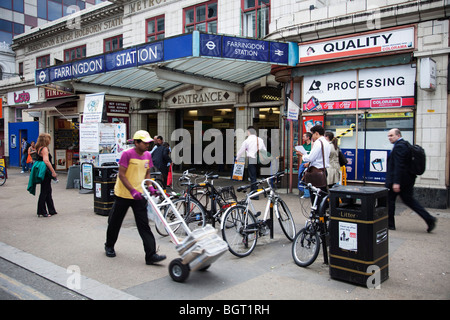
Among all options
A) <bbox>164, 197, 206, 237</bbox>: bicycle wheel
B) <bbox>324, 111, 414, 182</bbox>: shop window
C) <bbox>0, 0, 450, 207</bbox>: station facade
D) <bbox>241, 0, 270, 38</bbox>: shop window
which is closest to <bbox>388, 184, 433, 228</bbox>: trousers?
<bbox>0, 0, 450, 207</bbox>: station facade

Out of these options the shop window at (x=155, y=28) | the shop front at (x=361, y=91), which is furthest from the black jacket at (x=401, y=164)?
the shop window at (x=155, y=28)

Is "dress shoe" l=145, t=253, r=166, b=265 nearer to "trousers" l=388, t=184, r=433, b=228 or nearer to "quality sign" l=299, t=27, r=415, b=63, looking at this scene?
"trousers" l=388, t=184, r=433, b=228

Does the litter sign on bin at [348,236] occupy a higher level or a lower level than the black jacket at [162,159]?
lower

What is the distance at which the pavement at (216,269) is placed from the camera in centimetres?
428

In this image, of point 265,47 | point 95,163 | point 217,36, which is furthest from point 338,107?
point 95,163

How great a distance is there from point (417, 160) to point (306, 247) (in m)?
3.06

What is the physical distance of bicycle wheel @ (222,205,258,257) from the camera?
18.2 feet

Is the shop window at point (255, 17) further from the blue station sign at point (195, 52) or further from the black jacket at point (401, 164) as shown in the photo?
the black jacket at point (401, 164)

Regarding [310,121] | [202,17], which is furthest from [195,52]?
[202,17]

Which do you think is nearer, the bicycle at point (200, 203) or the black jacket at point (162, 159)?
the bicycle at point (200, 203)

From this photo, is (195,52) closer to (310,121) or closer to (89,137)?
(310,121)

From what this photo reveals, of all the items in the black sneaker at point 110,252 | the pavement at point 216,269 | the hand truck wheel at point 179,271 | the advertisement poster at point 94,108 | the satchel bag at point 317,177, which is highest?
the advertisement poster at point 94,108

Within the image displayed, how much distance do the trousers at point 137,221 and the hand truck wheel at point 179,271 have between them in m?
0.73
